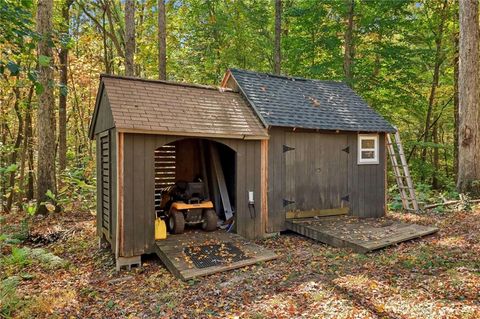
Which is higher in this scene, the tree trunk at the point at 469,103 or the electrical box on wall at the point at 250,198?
the tree trunk at the point at 469,103

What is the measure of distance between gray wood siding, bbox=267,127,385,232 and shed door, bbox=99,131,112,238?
327cm

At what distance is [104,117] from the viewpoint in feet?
21.1

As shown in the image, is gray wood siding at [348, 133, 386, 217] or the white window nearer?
gray wood siding at [348, 133, 386, 217]

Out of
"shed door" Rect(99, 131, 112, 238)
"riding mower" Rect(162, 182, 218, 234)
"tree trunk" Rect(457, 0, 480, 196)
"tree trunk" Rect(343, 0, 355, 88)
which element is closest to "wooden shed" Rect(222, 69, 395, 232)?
"riding mower" Rect(162, 182, 218, 234)

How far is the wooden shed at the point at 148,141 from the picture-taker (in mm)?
5539

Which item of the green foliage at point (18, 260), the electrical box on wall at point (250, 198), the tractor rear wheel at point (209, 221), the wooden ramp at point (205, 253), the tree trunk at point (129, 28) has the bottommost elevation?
the green foliage at point (18, 260)

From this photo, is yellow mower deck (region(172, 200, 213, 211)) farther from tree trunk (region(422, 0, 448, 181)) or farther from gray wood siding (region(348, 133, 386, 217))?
tree trunk (region(422, 0, 448, 181))

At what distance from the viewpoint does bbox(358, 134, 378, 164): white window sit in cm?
826

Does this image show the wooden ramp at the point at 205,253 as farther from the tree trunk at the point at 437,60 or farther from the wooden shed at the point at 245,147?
the tree trunk at the point at 437,60

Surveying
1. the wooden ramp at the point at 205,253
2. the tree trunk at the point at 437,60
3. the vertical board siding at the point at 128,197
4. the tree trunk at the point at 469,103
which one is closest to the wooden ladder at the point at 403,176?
the tree trunk at the point at 469,103

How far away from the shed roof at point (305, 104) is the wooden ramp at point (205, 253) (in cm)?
263

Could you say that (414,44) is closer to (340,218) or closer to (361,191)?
(361,191)

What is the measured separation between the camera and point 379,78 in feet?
44.5

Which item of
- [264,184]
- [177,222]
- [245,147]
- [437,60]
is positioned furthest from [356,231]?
[437,60]
